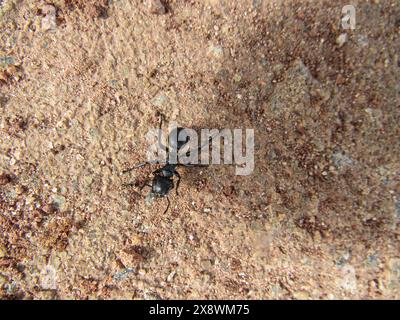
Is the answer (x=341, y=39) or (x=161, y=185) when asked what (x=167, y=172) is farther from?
(x=341, y=39)

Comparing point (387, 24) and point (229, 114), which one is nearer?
point (387, 24)

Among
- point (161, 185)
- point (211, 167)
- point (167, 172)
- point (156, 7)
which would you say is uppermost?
point (156, 7)

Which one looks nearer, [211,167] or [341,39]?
[341,39]

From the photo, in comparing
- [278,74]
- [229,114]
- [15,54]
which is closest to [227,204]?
[229,114]

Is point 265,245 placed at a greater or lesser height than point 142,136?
lesser

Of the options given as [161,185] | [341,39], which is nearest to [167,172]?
[161,185]

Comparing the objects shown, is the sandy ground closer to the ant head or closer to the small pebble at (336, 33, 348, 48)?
the small pebble at (336, 33, 348, 48)

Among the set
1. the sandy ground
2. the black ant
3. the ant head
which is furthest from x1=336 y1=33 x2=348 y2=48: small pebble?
the ant head

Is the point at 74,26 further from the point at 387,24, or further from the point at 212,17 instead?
the point at 387,24

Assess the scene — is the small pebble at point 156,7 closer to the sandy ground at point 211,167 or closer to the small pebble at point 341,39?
the sandy ground at point 211,167
